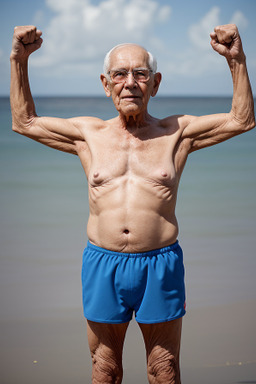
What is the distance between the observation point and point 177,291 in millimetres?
2693

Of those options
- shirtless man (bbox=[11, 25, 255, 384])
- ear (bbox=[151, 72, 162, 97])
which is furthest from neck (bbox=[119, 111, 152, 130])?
ear (bbox=[151, 72, 162, 97])

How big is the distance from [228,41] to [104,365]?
1.52 m

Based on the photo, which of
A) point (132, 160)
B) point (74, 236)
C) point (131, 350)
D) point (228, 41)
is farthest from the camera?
point (74, 236)

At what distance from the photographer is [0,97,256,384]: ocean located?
4516mm

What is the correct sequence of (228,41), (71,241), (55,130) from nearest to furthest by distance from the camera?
1. (228,41)
2. (55,130)
3. (71,241)

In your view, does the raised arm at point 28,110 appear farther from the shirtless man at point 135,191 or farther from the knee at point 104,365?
the knee at point 104,365

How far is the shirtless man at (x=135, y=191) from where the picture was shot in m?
2.61

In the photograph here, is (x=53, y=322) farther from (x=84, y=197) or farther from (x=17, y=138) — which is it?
(x=17, y=138)

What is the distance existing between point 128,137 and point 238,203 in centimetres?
484

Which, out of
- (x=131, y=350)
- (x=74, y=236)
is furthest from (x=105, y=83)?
(x=74, y=236)

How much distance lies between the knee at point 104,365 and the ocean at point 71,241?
30.8 inches

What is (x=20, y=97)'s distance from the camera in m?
2.70

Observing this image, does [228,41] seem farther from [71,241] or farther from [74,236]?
[74,236]

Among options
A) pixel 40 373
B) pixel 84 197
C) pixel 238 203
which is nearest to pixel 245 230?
pixel 238 203
